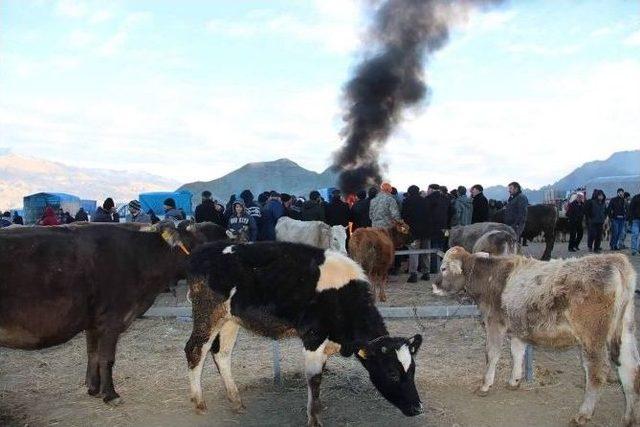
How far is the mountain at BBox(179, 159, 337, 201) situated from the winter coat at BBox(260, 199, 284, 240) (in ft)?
88.5

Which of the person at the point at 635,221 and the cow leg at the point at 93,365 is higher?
the person at the point at 635,221

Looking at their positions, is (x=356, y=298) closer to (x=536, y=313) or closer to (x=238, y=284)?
(x=238, y=284)

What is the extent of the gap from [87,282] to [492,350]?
4.38 metres

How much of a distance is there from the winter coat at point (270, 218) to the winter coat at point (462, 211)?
462 cm

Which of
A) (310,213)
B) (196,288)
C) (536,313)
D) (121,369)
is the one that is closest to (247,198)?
(310,213)

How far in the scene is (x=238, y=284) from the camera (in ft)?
17.1

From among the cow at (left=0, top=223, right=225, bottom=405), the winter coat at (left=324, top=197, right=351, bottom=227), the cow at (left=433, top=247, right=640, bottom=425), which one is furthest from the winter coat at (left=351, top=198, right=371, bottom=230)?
the cow at (left=433, top=247, right=640, bottom=425)

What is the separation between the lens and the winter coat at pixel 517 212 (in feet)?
38.4

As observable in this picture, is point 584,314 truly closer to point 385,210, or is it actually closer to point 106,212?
point 385,210

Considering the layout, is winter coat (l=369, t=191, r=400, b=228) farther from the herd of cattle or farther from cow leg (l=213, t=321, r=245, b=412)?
cow leg (l=213, t=321, r=245, b=412)

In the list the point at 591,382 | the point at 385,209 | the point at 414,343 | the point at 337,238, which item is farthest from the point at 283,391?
the point at 385,209

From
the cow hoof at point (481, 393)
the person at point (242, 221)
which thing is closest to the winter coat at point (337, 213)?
the person at point (242, 221)

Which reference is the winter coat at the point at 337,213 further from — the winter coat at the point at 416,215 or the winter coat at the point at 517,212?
the winter coat at the point at 517,212

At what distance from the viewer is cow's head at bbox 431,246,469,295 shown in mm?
5969
